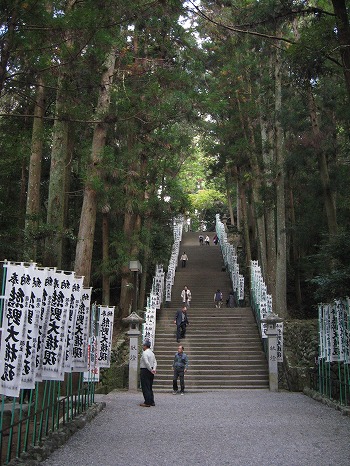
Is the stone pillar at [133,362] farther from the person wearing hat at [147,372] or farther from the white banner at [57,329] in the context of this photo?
the white banner at [57,329]

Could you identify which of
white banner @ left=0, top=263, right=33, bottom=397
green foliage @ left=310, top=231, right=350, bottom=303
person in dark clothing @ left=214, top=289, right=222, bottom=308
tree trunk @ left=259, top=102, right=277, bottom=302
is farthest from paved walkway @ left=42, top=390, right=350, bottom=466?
person in dark clothing @ left=214, top=289, right=222, bottom=308

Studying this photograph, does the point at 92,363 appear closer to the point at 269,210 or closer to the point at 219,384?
the point at 219,384

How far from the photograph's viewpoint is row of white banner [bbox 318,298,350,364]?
9.04m

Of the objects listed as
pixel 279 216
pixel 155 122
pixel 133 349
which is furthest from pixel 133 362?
pixel 279 216

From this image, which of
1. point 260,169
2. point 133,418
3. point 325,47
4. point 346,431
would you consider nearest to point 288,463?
point 346,431

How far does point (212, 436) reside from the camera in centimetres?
679

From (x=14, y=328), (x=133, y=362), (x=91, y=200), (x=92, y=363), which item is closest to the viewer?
(x=14, y=328)

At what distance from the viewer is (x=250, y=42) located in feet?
54.5

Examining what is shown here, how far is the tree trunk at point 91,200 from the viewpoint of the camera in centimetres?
1021

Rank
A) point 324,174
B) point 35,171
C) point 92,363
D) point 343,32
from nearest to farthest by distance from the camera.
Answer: point 343,32
point 92,363
point 35,171
point 324,174

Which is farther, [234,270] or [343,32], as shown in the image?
[234,270]

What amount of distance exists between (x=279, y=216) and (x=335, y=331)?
303 inches

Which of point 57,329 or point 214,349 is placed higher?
point 57,329

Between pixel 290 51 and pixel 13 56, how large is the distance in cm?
452
